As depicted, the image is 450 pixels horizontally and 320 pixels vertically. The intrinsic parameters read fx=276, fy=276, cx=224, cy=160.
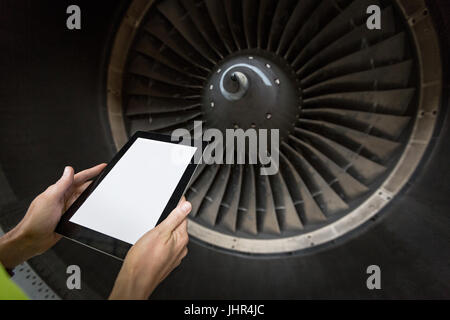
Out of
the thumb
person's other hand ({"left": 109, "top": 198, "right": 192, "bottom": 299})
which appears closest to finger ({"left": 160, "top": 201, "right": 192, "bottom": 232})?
person's other hand ({"left": 109, "top": 198, "right": 192, "bottom": 299})

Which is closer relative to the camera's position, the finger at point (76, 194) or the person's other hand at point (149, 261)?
the person's other hand at point (149, 261)

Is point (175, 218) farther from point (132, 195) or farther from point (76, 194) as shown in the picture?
point (76, 194)

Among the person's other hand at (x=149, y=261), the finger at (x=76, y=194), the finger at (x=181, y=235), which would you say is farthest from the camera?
the finger at (x=76, y=194)

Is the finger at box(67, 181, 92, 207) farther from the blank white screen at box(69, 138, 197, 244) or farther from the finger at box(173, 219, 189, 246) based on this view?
the finger at box(173, 219, 189, 246)

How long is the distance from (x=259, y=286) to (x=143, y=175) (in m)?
0.66

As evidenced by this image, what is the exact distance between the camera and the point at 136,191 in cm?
75

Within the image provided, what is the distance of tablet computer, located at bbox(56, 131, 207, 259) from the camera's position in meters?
0.64

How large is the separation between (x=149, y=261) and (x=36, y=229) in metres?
0.35

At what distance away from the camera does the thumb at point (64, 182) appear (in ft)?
2.36

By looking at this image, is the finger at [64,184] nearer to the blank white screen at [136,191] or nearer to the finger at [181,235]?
the blank white screen at [136,191]

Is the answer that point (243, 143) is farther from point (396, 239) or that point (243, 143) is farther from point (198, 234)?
point (396, 239)

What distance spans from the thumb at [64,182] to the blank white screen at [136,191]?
0.23ft

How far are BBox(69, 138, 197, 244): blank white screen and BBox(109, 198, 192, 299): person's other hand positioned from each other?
0.07m

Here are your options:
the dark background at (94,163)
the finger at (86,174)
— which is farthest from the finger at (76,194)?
the dark background at (94,163)
